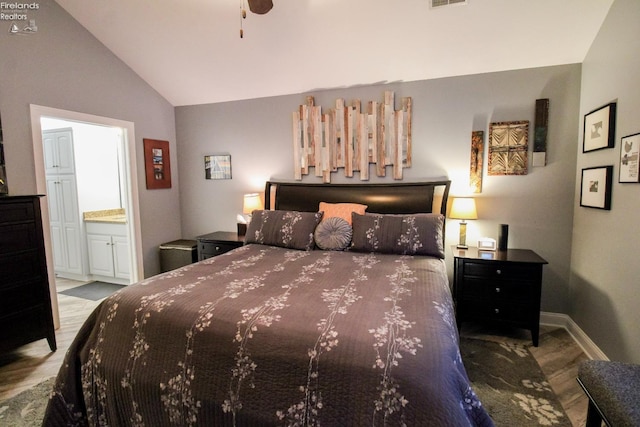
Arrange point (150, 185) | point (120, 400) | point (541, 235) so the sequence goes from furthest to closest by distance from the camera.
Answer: point (150, 185) → point (541, 235) → point (120, 400)

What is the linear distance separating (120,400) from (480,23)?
343cm

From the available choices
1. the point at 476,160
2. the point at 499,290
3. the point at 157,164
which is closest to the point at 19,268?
the point at 157,164

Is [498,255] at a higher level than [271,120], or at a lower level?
lower

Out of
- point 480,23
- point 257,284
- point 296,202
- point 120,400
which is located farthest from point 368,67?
point 120,400

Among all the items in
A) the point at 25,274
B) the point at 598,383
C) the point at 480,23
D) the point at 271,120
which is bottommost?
the point at 598,383

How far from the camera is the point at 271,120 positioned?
368 centimetres

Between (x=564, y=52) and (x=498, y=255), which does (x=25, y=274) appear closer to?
(x=498, y=255)

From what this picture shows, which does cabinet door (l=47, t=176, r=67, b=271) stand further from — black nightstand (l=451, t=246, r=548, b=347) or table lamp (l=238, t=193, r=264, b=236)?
black nightstand (l=451, t=246, r=548, b=347)

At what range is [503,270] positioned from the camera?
100 inches

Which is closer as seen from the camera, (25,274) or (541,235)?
(25,274)

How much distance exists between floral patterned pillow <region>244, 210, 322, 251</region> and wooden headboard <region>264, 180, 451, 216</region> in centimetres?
45

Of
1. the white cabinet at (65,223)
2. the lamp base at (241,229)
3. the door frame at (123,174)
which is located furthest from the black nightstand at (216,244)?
the white cabinet at (65,223)

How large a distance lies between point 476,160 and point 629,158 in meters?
1.12

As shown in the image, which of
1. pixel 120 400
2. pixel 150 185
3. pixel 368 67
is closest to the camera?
pixel 120 400
